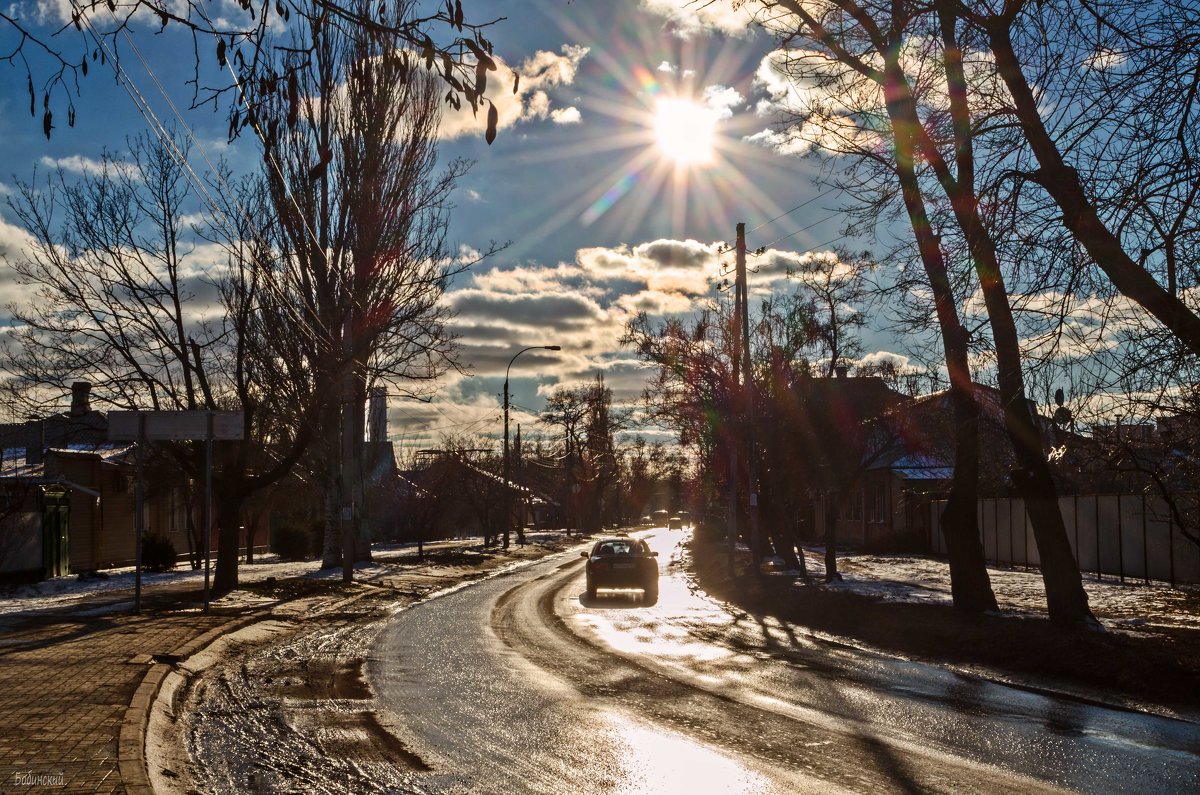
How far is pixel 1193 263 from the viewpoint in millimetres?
9523

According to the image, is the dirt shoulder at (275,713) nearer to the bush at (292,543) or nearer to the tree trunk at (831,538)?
the tree trunk at (831,538)

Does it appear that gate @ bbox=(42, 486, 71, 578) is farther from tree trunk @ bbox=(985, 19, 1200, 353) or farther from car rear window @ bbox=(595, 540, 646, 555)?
tree trunk @ bbox=(985, 19, 1200, 353)

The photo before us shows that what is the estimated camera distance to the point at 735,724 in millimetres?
9141

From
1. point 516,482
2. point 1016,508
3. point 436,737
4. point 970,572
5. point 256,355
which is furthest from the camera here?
point 516,482

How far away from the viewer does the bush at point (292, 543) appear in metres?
45.0

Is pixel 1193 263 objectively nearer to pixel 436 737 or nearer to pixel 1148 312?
pixel 1148 312

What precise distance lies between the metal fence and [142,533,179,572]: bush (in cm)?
2530

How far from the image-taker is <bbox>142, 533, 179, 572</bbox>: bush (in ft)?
110

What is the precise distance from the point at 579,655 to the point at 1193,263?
855 cm

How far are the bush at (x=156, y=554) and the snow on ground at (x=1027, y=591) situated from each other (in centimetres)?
1973

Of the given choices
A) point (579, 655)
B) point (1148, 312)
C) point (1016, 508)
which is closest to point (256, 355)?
point (579, 655)

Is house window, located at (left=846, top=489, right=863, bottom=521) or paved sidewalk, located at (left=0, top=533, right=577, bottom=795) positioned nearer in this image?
paved sidewalk, located at (left=0, top=533, right=577, bottom=795)

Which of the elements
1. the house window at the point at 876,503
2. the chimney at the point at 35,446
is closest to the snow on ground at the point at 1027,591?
the house window at the point at 876,503

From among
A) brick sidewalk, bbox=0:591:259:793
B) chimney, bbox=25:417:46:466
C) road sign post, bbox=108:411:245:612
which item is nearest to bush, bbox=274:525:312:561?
chimney, bbox=25:417:46:466
